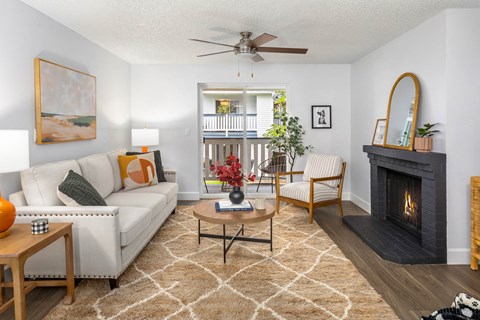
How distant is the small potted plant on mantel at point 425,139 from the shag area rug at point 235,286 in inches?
51.7

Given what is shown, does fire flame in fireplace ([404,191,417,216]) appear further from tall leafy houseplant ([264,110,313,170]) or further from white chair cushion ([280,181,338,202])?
tall leafy houseplant ([264,110,313,170])

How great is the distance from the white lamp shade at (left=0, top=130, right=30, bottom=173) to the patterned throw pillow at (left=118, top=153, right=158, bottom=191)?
6.94ft

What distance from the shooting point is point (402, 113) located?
151 inches

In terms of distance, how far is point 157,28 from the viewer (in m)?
3.84

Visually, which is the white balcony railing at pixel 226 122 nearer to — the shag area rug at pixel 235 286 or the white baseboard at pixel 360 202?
the white baseboard at pixel 360 202

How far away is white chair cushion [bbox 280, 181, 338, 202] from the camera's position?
4.63 metres

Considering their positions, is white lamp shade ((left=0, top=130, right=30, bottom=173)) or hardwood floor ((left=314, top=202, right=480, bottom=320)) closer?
white lamp shade ((left=0, top=130, right=30, bottom=173))

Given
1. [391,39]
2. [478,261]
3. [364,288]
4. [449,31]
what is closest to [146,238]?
[364,288]

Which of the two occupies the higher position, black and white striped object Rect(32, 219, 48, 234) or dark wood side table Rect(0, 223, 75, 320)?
black and white striped object Rect(32, 219, 48, 234)

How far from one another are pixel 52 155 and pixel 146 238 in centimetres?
133

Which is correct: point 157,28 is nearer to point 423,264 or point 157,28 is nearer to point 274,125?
point 274,125

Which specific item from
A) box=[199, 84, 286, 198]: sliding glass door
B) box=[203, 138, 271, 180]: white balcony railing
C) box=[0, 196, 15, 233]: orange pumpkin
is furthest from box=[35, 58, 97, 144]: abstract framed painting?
box=[203, 138, 271, 180]: white balcony railing

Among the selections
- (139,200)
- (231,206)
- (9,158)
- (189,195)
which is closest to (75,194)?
(9,158)

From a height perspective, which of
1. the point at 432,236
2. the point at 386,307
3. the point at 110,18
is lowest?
the point at 386,307
